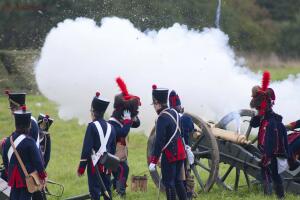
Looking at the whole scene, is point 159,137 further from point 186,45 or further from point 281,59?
point 281,59

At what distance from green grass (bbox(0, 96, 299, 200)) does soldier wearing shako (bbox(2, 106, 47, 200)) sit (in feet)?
9.96

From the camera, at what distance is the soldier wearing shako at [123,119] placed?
11.3 metres

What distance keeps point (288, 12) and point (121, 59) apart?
28355 mm

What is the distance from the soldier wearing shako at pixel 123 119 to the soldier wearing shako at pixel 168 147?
897 mm

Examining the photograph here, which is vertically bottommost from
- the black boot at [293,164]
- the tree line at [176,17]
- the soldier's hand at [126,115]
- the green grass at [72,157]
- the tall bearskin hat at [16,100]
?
the green grass at [72,157]

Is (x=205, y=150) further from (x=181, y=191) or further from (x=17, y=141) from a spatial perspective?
(x=17, y=141)

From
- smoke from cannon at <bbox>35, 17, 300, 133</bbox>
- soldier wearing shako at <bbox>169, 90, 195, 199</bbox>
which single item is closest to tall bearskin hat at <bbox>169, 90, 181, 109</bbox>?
soldier wearing shako at <bbox>169, 90, 195, 199</bbox>

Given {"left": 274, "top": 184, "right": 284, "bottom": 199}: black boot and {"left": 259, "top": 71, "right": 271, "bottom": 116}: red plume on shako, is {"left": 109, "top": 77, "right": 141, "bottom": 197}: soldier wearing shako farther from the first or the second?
{"left": 274, "top": 184, "right": 284, "bottom": 199}: black boot

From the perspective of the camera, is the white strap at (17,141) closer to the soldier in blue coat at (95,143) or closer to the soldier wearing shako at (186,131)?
the soldier in blue coat at (95,143)

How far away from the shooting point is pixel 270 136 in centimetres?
1098

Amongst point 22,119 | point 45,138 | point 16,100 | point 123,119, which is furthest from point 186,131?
point 22,119

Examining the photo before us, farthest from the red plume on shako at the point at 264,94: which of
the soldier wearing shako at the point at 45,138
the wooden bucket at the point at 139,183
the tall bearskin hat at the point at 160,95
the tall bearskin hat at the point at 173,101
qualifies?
the soldier wearing shako at the point at 45,138

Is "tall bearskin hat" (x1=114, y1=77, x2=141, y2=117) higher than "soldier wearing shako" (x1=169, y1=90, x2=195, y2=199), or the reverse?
"tall bearskin hat" (x1=114, y1=77, x2=141, y2=117)

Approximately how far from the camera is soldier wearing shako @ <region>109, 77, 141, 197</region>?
37.1 ft
